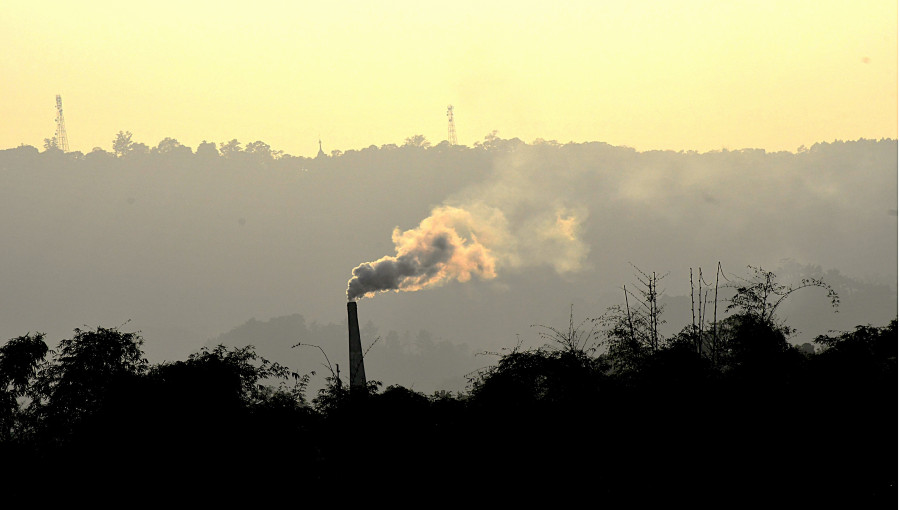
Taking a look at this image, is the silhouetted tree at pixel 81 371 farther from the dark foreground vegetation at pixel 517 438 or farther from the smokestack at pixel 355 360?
the smokestack at pixel 355 360

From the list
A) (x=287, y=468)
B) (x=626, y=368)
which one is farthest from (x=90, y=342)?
(x=626, y=368)

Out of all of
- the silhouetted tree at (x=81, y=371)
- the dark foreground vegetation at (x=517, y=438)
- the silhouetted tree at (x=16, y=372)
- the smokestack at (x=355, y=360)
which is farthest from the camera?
the smokestack at (x=355, y=360)

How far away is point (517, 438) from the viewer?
87.0 ft

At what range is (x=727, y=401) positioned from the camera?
27094 millimetres

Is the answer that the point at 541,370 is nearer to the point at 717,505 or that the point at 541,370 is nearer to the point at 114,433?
the point at 717,505

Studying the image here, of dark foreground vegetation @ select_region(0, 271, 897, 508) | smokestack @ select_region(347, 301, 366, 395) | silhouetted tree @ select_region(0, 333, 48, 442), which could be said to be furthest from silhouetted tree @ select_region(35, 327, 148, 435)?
smokestack @ select_region(347, 301, 366, 395)

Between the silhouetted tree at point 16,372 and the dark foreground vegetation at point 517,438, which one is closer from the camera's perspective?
the dark foreground vegetation at point 517,438

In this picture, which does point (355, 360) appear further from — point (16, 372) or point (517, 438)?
point (517, 438)

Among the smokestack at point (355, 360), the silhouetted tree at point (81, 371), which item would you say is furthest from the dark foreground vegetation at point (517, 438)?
the smokestack at point (355, 360)

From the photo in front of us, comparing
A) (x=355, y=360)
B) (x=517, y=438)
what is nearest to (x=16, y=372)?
(x=517, y=438)

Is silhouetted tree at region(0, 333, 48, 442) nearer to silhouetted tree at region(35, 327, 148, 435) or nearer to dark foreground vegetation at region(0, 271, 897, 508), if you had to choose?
silhouetted tree at region(35, 327, 148, 435)

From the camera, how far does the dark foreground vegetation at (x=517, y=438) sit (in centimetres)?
2502

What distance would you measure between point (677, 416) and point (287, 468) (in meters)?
10.0

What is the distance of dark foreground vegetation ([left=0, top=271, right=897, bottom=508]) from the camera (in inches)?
985
